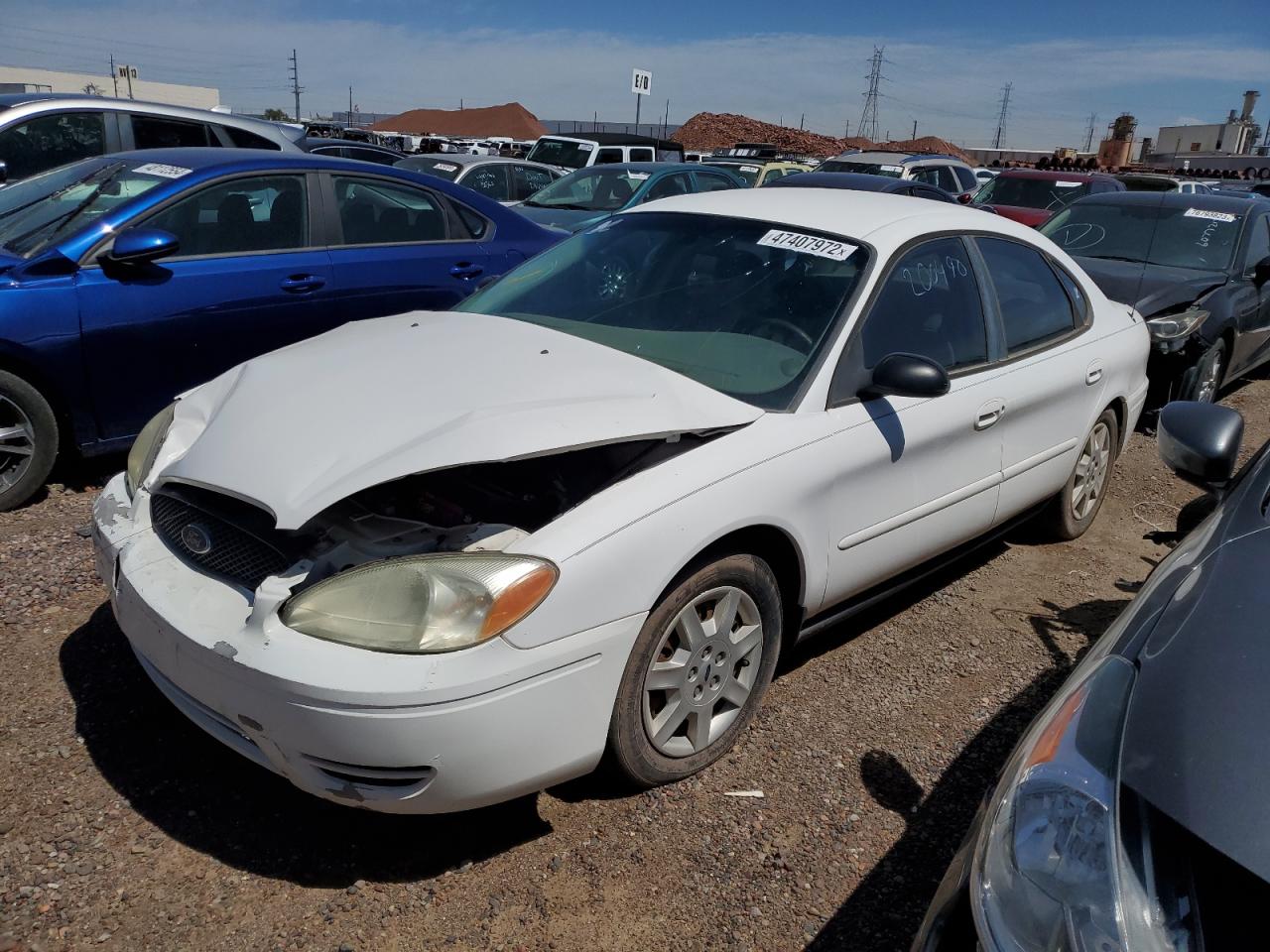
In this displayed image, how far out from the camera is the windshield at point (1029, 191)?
1350cm

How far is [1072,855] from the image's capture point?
4.88 ft

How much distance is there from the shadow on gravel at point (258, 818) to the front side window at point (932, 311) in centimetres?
189

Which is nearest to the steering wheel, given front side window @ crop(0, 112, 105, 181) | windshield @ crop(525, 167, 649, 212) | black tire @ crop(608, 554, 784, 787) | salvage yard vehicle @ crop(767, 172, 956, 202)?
black tire @ crop(608, 554, 784, 787)

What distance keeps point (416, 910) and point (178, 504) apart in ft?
4.13

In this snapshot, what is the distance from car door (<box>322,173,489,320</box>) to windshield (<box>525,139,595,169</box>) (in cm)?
986

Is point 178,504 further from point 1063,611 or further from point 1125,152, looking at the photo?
point 1125,152

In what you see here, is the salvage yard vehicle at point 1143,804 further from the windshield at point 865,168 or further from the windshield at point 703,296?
the windshield at point 865,168

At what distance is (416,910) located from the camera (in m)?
2.37

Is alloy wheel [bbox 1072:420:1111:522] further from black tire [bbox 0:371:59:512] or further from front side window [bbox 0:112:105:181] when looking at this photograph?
front side window [bbox 0:112:105:181]

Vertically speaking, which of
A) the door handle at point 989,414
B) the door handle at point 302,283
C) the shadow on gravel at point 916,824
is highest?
the door handle at point 302,283

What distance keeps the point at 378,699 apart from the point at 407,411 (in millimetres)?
821

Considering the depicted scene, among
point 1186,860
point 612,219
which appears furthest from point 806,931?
point 612,219

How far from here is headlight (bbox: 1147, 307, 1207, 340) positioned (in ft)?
21.0

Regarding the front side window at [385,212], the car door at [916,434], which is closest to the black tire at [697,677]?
the car door at [916,434]
